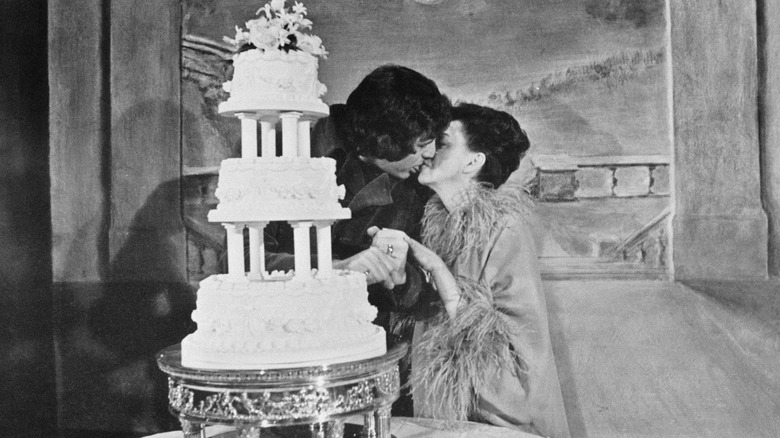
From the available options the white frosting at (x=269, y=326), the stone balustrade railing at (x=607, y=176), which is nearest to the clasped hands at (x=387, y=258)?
the stone balustrade railing at (x=607, y=176)

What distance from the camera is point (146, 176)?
773 centimetres

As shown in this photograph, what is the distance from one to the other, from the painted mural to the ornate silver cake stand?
2467 mm

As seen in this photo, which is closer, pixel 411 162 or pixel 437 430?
pixel 437 430

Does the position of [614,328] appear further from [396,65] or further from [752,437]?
[396,65]

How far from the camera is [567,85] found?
705 cm

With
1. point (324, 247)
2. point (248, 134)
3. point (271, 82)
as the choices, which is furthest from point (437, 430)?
point (271, 82)

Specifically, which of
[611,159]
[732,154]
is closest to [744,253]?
[732,154]

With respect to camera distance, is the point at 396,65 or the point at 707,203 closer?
the point at 707,203

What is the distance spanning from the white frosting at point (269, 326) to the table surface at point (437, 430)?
1.44 metres

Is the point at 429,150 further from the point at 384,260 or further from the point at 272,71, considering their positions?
the point at 272,71

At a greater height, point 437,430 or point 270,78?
point 270,78

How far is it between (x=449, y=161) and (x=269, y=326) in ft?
8.38

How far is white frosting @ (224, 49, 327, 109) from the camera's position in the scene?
17.2 feet

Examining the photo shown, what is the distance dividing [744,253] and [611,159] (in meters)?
1.15
